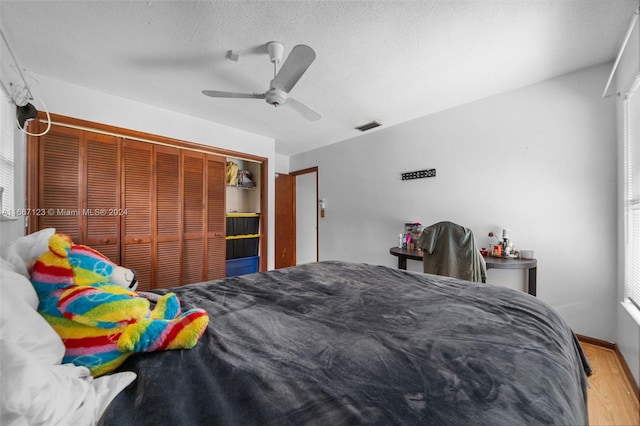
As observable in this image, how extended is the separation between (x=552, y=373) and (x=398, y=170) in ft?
10.1

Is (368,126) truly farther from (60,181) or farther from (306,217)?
(60,181)

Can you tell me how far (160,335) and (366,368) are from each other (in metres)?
0.66

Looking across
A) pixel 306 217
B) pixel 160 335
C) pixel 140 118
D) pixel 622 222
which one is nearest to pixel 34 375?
pixel 160 335

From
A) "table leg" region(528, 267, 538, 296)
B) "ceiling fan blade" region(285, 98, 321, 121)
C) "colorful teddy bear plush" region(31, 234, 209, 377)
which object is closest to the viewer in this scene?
"colorful teddy bear plush" region(31, 234, 209, 377)

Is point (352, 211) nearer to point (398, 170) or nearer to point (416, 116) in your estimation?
point (398, 170)

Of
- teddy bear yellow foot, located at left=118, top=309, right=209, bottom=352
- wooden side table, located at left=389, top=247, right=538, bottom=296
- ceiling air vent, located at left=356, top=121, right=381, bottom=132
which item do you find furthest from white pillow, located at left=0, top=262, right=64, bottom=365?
ceiling air vent, located at left=356, top=121, right=381, bottom=132

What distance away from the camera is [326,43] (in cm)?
182

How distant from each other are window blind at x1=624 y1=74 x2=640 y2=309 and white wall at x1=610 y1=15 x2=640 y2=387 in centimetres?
7

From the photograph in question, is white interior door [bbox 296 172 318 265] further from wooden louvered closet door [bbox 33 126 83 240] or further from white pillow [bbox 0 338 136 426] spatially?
white pillow [bbox 0 338 136 426]

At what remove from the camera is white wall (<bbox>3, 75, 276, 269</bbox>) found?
226cm

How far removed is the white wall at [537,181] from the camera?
83.5 inches

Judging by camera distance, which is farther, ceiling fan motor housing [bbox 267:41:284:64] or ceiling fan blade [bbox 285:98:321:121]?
ceiling fan blade [bbox 285:98:321:121]

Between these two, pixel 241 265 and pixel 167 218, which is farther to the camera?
pixel 241 265

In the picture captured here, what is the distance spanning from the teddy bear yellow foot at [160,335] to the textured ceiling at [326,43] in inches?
71.2
